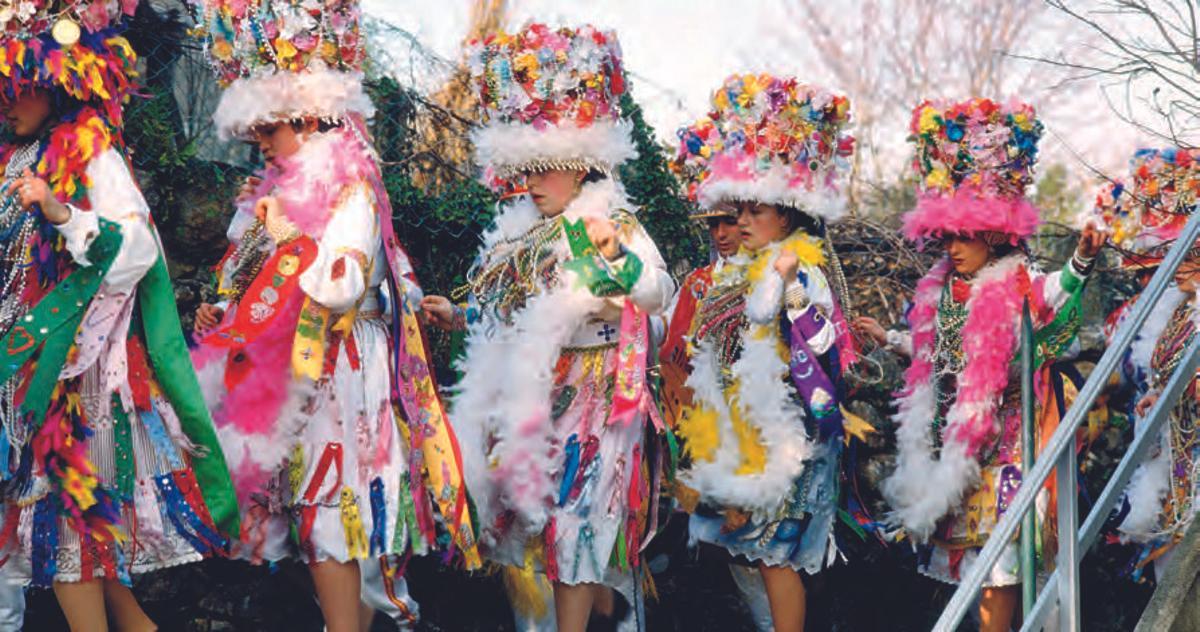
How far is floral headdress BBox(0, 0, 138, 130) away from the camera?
13.1 feet

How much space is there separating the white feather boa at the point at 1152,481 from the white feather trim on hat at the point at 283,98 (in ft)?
10.9

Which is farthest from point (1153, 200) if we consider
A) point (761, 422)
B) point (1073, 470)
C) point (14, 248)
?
point (14, 248)

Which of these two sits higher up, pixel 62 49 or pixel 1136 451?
pixel 1136 451

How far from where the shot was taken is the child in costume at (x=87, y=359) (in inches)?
157

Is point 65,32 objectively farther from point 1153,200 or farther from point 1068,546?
point 1153,200

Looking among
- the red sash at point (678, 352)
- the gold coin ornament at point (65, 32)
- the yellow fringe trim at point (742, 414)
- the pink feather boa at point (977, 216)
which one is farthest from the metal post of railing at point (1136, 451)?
the gold coin ornament at point (65, 32)

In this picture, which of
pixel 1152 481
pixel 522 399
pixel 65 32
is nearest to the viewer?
pixel 65 32

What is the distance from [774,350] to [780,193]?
1.84ft

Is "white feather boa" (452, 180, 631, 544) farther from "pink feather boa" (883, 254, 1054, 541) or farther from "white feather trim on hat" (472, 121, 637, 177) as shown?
"pink feather boa" (883, 254, 1054, 541)

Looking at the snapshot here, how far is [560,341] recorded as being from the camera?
15.6 feet

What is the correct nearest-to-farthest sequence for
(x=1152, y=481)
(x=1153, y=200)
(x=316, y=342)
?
(x=316, y=342) < (x=1152, y=481) < (x=1153, y=200)

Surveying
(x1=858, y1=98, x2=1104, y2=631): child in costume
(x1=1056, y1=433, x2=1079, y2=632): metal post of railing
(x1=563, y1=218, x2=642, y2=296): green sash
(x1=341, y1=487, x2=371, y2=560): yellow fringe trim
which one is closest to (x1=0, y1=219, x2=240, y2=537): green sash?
(x1=341, y1=487, x2=371, y2=560): yellow fringe trim

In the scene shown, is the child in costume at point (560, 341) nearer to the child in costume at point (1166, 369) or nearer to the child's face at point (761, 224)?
the child's face at point (761, 224)

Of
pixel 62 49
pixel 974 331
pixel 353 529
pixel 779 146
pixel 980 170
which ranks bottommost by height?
pixel 353 529
